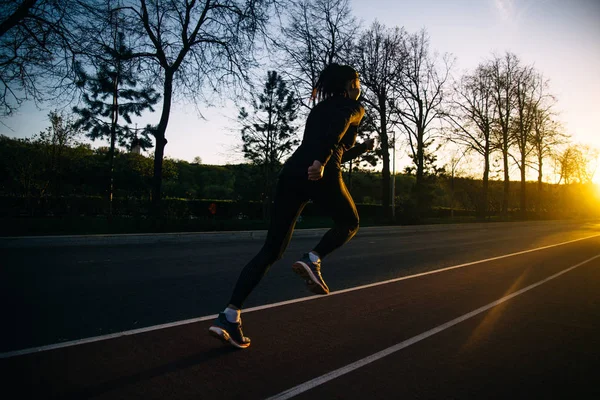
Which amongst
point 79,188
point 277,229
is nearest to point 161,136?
point 79,188

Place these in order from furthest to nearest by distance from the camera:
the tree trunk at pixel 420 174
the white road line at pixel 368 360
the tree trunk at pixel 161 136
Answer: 1. the tree trunk at pixel 420 174
2. the tree trunk at pixel 161 136
3. the white road line at pixel 368 360

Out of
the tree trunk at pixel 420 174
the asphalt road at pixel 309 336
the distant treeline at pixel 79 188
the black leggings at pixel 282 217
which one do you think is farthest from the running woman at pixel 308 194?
the tree trunk at pixel 420 174

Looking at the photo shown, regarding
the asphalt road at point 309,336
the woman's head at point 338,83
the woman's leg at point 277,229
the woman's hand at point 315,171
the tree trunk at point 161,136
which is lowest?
the asphalt road at point 309,336

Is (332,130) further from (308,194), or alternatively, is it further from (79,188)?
(79,188)

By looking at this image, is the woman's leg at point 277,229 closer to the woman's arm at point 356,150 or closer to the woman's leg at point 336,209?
the woman's leg at point 336,209

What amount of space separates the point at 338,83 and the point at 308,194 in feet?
3.12

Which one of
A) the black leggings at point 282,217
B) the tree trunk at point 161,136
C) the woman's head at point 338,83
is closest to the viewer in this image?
the black leggings at point 282,217

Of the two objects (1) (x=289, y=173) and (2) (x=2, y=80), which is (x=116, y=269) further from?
(2) (x=2, y=80)

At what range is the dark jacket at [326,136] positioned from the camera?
260 centimetres

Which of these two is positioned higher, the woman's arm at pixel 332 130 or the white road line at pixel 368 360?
the woman's arm at pixel 332 130

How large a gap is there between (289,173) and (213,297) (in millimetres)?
2437

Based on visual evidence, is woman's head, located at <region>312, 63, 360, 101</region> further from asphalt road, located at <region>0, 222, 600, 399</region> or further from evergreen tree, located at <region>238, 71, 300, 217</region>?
evergreen tree, located at <region>238, 71, 300, 217</region>

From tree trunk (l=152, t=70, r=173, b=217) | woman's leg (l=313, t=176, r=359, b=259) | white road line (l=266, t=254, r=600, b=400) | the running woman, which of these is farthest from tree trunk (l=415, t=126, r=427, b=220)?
the running woman

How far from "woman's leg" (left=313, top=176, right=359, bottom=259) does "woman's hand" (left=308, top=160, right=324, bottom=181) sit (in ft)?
0.67
